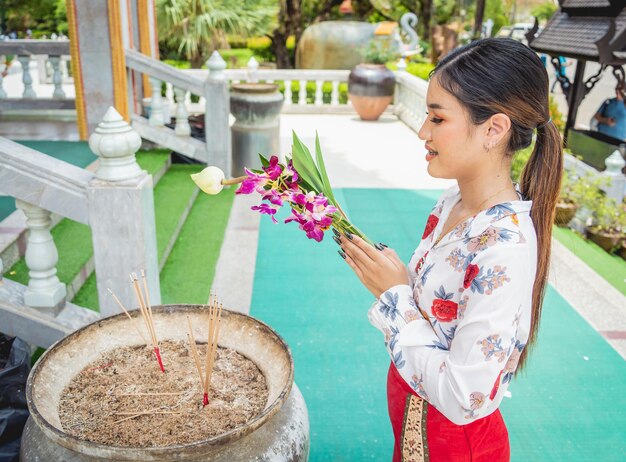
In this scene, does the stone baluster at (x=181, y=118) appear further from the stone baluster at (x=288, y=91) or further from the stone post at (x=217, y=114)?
the stone baluster at (x=288, y=91)

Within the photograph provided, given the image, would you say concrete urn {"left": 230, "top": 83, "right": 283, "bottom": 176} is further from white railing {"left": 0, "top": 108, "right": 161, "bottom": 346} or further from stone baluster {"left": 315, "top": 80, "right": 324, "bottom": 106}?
stone baluster {"left": 315, "top": 80, "right": 324, "bottom": 106}

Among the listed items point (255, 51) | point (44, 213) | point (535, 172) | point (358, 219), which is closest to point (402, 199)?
point (358, 219)

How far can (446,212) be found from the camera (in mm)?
1947

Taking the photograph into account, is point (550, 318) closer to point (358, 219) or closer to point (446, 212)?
point (358, 219)

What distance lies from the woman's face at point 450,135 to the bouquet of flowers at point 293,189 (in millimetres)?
335

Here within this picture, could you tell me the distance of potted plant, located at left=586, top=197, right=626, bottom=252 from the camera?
5977 millimetres

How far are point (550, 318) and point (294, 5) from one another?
16702 millimetres

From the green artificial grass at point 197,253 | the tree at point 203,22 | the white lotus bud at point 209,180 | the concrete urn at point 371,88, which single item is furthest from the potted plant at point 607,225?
the tree at point 203,22

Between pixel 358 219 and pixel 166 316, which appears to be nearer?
pixel 166 316

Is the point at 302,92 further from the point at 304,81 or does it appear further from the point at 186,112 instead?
the point at 186,112

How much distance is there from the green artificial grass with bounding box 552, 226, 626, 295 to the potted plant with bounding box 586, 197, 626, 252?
82mm

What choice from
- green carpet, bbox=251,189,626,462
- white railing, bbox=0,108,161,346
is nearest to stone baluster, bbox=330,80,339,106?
green carpet, bbox=251,189,626,462

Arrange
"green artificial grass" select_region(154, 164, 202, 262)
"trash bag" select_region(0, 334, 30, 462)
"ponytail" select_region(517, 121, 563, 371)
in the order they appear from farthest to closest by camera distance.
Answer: "green artificial grass" select_region(154, 164, 202, 262), "trash bag" select_region(0, 334, 30, 462), "ponytail" select_region(517, 121, 563, 371)

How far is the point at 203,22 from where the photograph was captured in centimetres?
1633
